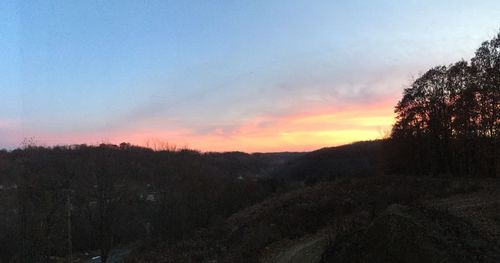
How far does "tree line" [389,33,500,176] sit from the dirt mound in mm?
21249

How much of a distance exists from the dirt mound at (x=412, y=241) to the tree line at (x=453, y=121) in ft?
69.7

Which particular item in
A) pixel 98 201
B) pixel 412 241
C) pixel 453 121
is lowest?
pixel 412 241

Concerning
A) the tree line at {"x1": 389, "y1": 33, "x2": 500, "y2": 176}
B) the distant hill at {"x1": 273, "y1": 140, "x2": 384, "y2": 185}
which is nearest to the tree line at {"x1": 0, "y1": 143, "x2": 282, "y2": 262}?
the tree line at {"x1": 389, "y1": 33, "x2": 500, "y2": 176}

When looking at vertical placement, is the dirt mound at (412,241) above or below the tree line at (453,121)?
below

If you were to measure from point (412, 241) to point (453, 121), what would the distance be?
87.0 ft

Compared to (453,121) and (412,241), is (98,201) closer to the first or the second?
(453,121)

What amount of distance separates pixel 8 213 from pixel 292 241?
2969cm

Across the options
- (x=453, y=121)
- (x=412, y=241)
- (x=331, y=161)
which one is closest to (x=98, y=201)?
(x=453, y=121)

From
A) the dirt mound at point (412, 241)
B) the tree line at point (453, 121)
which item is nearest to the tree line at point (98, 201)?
the tree line at point (453, 121)

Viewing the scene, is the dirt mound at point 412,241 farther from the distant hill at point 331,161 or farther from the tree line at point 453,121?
the distant hill at point 331,161

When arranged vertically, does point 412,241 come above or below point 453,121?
below

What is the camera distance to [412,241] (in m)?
11.4

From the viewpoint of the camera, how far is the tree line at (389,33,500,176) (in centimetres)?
3194

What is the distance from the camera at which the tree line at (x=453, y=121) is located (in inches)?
1257
